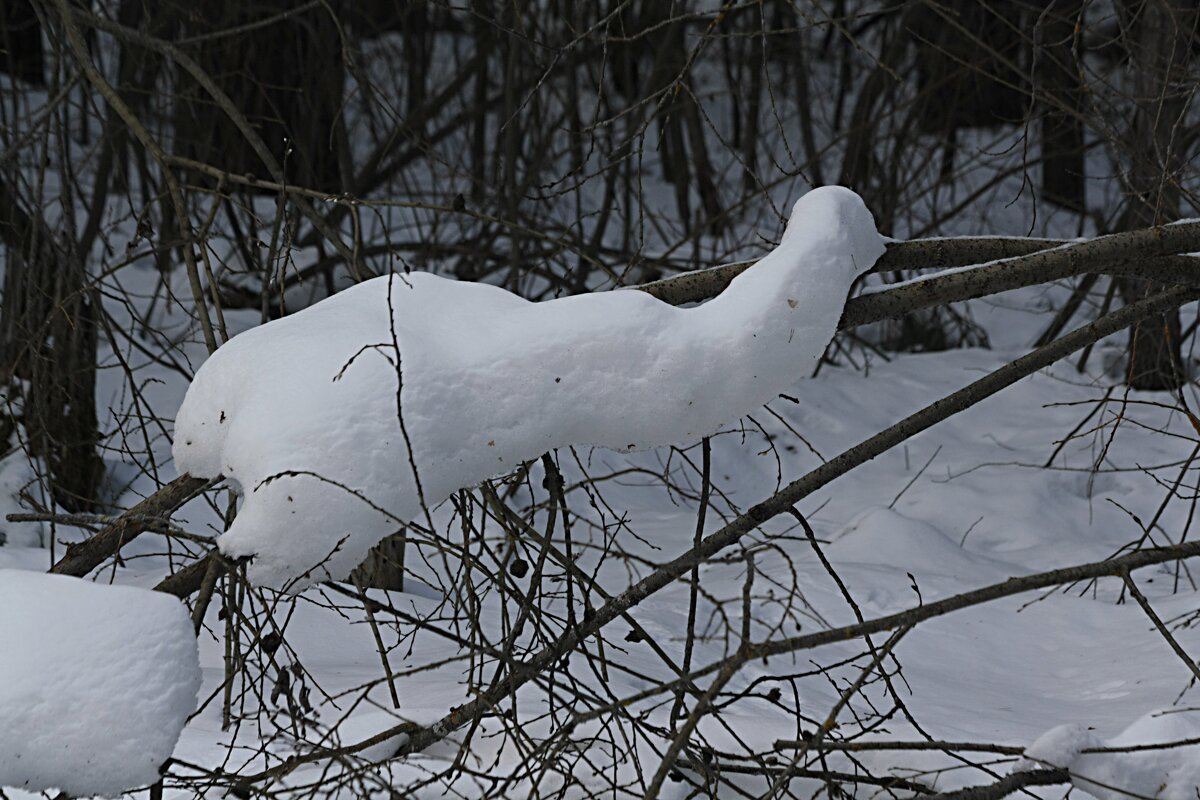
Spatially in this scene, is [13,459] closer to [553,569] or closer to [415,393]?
[553,569]

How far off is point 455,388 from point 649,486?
3613 millimetres

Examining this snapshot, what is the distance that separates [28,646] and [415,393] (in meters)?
0.66

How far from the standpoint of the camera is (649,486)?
5.55 meters

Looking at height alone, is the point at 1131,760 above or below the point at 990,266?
below

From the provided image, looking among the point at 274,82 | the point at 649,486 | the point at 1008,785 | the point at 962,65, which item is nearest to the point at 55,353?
the point at 649,486

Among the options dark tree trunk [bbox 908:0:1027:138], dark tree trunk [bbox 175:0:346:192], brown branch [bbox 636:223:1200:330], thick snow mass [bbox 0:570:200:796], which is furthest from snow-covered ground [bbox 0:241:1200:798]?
dark tree trunk [bbox 908:0:1027:138]

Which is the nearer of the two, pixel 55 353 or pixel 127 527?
pixel 127 527

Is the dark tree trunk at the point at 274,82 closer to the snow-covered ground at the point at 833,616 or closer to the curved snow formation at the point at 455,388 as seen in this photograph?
the snow-covered ground at the point at 833,616

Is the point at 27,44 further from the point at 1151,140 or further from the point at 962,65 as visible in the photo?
the point at 1151,140

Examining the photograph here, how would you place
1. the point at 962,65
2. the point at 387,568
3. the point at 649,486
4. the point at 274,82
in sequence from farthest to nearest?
the point at 274,82
the point at 962,65
the point at 649,486
the point at 387,568

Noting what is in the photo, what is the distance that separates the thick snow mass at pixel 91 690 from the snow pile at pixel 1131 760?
4.30 feet

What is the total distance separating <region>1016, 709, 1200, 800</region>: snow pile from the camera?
2180mm

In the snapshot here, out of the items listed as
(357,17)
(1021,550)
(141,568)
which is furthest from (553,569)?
(357,17)

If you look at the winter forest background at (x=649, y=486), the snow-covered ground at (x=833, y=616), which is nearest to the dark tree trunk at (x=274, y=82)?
the winter forest background at (x=649, y=486)
